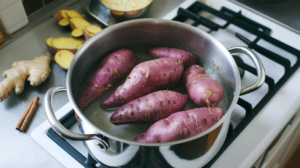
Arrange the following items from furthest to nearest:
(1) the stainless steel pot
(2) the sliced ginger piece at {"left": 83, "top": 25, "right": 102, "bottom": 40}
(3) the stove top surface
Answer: (3) the stove top surface
(2) the sliced ginger piece at {"left": 83, "top": 25, "right": 102, "bottom": 40}
(1) the stainless steel pot

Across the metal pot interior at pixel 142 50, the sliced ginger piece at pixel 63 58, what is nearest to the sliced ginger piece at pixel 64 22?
the sliced ginger piece at pixel 63 58

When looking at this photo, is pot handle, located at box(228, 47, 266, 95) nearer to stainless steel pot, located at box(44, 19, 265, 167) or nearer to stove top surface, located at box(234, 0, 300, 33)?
stainless steel pot, located at box(44, 19, 265, 167)

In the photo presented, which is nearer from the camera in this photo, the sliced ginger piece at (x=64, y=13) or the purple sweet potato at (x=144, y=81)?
the purple sweet potato at (x=144, y=81)

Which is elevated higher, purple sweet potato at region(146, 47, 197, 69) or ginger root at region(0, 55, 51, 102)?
purple sweet potato at region(146, 47, 197, 69)

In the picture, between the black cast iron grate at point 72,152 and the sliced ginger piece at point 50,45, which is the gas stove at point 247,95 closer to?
the black cast iron grate at point 72,152

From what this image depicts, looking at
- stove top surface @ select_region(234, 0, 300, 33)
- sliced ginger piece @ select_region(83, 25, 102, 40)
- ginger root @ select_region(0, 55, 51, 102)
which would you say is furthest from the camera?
stove top surface @ select_region(234, 0, 300, 33)

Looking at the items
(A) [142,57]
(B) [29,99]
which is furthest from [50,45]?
(A) [142,57]

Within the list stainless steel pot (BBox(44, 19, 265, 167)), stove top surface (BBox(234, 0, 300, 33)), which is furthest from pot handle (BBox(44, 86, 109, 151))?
stove top surface (BBox(234, 0, 300, 33))

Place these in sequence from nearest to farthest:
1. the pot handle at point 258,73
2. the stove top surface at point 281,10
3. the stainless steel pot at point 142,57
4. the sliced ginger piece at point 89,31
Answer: the stainless steel pot at point 142,57
the pot handle at point 258,73
the sliced ginger piece at point 89,31
the stove top surface at point 281,10
